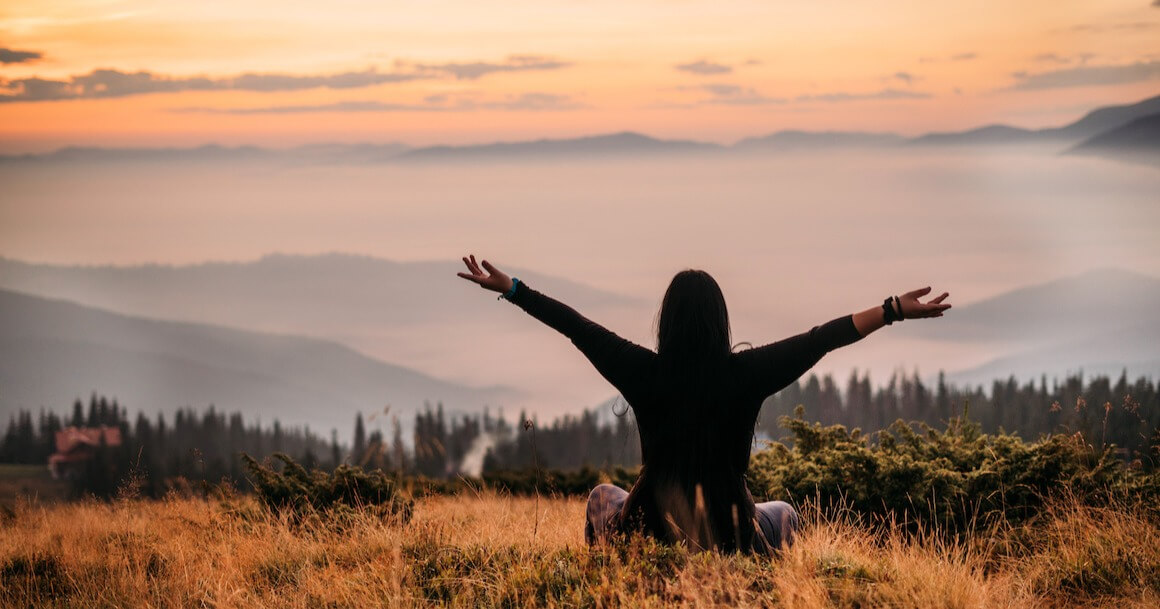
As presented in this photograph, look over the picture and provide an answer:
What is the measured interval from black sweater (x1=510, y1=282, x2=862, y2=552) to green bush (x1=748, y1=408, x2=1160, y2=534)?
4.35 m

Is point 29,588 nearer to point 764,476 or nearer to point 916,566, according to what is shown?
point 916,566

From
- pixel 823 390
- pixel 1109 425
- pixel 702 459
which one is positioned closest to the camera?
pixel 702 459

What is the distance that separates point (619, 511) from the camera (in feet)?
24.0

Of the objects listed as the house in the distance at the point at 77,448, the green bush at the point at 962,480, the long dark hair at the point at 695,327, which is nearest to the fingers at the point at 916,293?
the long dark hair at the point at 695,327

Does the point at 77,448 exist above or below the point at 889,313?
below

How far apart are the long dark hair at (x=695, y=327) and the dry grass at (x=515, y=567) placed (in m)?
1.24

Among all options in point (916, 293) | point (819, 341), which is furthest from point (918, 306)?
point (819, 341)

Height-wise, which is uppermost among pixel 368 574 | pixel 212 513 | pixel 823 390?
pixel 368 574

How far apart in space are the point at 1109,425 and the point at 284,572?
27.7 feet

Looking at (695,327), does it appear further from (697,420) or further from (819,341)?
(819,341)

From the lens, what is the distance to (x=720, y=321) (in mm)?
6766

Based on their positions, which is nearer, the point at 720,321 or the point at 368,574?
the point at 720,321

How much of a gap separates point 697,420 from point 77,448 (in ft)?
560

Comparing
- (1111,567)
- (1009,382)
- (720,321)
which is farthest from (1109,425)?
(1009,382)
